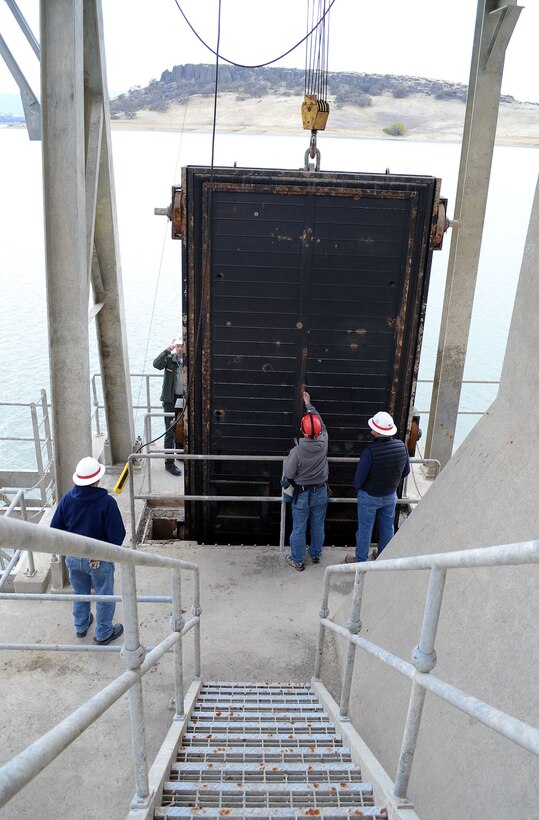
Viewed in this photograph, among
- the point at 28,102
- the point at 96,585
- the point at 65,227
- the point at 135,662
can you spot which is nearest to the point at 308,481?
the point at 96,585

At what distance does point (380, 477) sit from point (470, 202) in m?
3.87

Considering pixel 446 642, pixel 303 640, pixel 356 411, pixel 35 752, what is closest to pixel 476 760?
pixel 446 642

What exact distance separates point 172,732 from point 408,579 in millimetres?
1266

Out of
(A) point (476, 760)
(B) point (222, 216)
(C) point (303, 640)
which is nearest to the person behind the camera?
(A) point (476, 760)

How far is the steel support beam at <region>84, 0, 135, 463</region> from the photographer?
608cm

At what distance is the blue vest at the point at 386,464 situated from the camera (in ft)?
17.0

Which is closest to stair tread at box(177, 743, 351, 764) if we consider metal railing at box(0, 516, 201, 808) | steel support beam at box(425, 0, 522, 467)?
metal railing at box(0, 516, 201, 808)

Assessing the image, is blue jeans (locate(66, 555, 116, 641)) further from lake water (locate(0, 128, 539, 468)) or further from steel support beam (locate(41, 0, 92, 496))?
lake water (locate(0, 128, 539, 468))

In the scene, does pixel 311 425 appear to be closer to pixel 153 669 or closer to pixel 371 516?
pixel 371 516

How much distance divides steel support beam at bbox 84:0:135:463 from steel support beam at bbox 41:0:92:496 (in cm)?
53

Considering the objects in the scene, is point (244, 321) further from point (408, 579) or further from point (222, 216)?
point (408, 579)

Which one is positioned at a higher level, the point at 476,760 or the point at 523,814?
the point at 523,814

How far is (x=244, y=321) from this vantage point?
224 inches

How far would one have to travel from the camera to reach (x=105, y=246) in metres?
7.18
